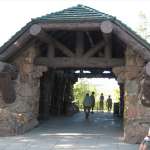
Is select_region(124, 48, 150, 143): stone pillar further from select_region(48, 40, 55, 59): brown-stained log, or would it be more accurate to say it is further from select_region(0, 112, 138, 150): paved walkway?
select_region(48, 40, 55, 59): brown-stained log

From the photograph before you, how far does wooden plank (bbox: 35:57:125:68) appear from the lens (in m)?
14.3

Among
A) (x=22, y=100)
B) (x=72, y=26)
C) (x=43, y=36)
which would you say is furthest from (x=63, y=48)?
(x=22, y=100)

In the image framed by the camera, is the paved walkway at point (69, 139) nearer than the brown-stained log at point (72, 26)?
Yes

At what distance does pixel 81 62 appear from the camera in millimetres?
Answer: 14406

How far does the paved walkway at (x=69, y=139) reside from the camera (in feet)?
38.3

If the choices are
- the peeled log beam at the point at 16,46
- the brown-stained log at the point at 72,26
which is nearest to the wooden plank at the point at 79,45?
the brown-stained log at the point at 72,26

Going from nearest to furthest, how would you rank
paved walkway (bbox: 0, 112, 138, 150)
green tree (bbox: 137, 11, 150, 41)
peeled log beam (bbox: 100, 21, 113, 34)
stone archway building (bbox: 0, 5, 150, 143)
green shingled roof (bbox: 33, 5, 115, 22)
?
paved walkway (bbox: 0, 112, 138, 150) → peeled log beam (bbox: 100, 21, 113, 34) → stone archway building (bbox: 0, 5, 150, 143) → green shingled roof (bbox: 33, 5, 115, 22) → green tree (bbox: 137, 11, 150, 41)

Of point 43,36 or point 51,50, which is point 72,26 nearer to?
point 43,36

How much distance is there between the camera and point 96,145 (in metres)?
11.9

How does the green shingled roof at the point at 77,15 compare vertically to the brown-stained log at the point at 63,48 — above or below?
above

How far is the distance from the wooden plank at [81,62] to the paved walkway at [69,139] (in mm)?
2226

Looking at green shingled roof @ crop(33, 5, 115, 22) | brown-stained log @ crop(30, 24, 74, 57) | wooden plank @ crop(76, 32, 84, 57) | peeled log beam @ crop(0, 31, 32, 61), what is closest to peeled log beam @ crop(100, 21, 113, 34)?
green shingled roof @ crop(33, 5, 115, 22)

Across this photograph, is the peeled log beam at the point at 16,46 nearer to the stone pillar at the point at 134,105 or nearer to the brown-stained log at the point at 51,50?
the brown-stained log at the point at 51,50

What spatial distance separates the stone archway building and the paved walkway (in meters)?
0.61
